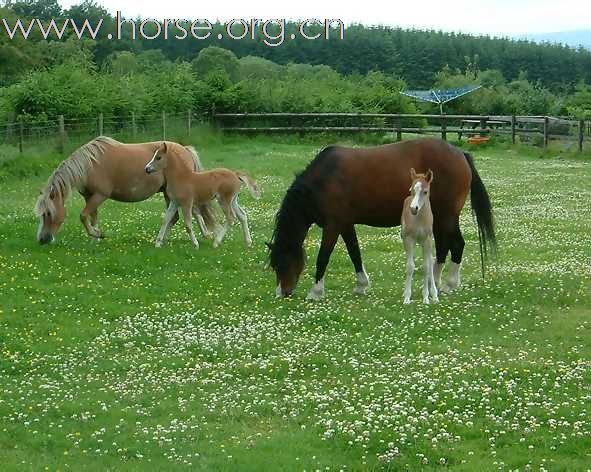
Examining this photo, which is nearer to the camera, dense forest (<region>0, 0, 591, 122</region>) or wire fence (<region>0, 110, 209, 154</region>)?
wire fence (<region>0, 110, 209, 154</region>)

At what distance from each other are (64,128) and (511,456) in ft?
88.0

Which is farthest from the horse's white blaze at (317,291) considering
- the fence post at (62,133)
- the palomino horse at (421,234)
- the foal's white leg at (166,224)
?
the fence post at (62,133)

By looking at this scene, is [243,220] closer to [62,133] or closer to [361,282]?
[361,282]

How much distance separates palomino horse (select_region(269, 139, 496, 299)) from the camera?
13570mm

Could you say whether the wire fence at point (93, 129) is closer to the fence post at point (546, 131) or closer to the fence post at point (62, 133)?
the fence post at point (62, 133)

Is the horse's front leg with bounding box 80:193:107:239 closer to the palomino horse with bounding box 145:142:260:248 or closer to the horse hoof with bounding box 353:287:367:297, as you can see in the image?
the palomino horse with bounding box 145:142:260:248

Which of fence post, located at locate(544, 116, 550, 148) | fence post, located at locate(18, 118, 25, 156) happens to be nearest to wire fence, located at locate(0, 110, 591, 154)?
fence post, located at locate(544, 116, 550, 148)

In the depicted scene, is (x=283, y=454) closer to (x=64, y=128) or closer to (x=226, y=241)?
(x=226, y=241)

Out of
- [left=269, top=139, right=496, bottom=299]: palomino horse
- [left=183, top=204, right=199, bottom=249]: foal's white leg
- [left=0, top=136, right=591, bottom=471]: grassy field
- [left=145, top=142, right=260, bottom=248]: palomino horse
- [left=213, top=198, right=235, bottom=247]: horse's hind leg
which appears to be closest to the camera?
[left=0, top=136, right=591, bottom=471]: grassy field

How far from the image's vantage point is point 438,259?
1384 cm

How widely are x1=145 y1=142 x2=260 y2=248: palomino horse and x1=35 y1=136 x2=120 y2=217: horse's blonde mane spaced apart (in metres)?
1.26

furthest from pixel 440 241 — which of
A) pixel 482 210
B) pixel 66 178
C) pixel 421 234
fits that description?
pixel 66 178

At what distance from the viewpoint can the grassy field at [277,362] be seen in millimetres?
7832

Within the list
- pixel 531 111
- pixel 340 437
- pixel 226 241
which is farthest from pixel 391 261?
pixel 531 111
